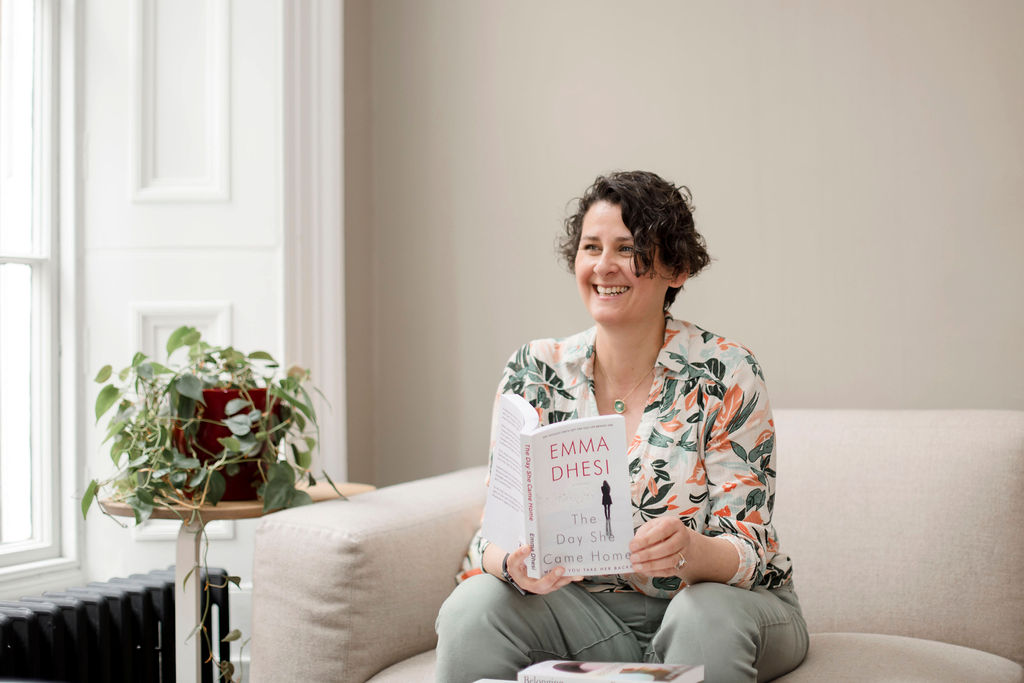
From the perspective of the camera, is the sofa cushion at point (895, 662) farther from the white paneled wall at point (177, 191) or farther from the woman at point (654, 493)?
the white paneled wall at point (177, 191)

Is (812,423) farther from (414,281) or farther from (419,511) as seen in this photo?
(414,281)

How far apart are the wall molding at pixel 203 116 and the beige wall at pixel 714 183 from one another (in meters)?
0.39

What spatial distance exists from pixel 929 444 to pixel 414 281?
1.38m

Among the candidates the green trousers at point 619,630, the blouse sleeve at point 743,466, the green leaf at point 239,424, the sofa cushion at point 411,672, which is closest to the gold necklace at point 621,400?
the blouse sleeve at point 743,466

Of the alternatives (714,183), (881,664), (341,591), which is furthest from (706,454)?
(714,183)

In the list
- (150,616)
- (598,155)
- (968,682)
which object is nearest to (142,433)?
(150,616)

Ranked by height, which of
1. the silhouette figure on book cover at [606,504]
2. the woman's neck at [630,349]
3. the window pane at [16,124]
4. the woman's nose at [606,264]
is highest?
the window pane at [16,124]

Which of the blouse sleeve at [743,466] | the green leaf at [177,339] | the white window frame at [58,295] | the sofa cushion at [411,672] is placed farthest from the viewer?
the white window frame at [58,295]

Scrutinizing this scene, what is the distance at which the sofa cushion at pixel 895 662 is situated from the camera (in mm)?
1426

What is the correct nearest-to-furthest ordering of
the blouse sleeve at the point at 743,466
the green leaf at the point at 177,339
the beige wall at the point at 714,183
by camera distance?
1. the blouse sleeve at the point at 743,466
2. the green leaf at the point at 177,339
3. the beige wall at the point at 714,183

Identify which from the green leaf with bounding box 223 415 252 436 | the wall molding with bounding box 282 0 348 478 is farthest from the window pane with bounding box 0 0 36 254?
the green leaf with bounding box 223 415 252 436

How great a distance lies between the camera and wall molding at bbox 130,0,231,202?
222 centimetres

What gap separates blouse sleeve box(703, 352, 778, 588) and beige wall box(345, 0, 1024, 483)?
73 centimetres

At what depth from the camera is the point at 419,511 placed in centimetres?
178
